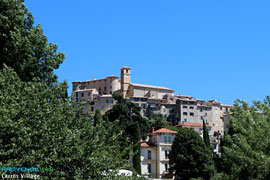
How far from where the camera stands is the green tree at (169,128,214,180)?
1841 inches

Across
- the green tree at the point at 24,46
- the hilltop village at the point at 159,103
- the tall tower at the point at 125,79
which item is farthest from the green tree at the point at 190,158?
the tall tower at the point at 125,79

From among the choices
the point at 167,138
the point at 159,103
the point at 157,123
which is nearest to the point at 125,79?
the point at 159,103

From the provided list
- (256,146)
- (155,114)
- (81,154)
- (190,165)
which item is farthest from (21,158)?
(155,114)

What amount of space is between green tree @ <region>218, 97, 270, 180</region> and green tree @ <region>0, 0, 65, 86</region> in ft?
34.4

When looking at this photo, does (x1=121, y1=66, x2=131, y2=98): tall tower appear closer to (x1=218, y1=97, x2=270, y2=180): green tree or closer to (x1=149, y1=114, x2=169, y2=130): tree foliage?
(x1=149, y1=114, x2=169, y2=130): tree foliage

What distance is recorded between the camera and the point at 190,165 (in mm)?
47094

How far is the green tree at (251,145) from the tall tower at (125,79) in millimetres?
93591

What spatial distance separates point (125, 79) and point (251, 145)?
97016 millimetres

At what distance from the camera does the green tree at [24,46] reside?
59.9ft

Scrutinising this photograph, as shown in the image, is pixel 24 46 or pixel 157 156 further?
pixel 157 156

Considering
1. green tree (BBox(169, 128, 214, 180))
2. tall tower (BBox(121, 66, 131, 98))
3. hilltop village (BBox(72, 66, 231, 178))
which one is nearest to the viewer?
green tree (BBox(169, 128, 214, 180))

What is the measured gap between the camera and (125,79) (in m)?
111

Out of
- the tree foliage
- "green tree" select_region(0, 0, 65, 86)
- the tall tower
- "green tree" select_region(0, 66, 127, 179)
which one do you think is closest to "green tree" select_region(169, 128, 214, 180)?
"green tree" select_region(0, 0, 65, 86)

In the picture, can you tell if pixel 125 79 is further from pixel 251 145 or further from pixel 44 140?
pixel 44 140
